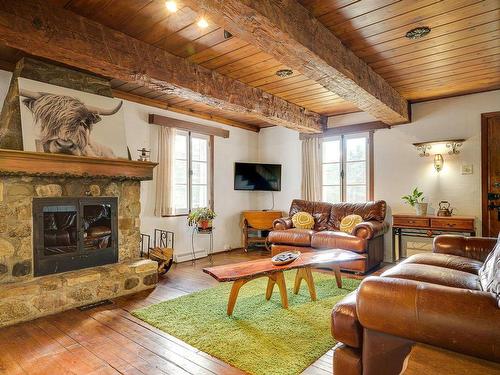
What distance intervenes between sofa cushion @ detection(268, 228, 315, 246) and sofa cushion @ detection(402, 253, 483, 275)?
6.38 ft

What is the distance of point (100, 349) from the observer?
217cm

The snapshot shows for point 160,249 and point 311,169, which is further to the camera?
point 311,169

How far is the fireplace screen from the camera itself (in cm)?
301

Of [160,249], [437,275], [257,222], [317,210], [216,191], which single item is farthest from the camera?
[257,222]

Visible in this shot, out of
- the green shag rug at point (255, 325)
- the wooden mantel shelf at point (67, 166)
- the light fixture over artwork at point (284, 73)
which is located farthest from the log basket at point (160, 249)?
the light fixture over artwork at point (284, 73)

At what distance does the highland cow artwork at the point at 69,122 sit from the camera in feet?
9.73

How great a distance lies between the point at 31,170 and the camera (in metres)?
2.84

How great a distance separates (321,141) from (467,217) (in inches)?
99.1

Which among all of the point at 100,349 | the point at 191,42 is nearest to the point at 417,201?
the point at 191,42

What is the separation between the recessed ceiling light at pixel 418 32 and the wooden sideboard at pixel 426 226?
8.28 feet

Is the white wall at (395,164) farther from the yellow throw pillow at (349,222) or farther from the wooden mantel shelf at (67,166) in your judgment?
the wooden mantel shelf at (67,166)

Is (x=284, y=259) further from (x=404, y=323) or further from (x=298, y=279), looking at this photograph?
(x=404, y=323)

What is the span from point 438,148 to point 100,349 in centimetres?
472

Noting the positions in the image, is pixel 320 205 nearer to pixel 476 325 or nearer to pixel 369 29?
pixel 369 29
